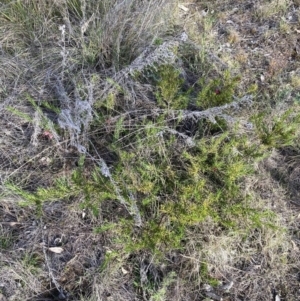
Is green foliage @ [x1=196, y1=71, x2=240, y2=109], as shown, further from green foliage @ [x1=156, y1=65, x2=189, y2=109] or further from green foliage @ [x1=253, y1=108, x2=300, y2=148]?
green foliage @ [x1=253, y1=108, x2=300, y2=148]

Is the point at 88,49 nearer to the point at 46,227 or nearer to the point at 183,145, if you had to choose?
the point at 183,145

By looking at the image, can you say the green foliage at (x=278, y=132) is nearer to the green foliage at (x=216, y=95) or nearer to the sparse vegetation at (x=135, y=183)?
the sparse vegetation at (x=135, y=183)

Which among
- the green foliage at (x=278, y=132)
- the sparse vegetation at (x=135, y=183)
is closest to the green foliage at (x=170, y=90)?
the sparse vegetation at (x=135, y=183)

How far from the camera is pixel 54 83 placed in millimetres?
2209

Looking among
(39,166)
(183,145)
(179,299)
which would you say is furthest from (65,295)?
(183,145)

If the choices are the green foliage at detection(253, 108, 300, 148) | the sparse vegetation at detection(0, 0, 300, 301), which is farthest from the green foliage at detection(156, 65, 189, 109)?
the green foliage at detection(253, 108, 300, 148)

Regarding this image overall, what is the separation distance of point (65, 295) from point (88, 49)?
140cm

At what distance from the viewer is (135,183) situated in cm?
185

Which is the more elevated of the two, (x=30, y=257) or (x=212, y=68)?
(x=212, y=68)

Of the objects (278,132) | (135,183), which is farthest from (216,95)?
(135,183)

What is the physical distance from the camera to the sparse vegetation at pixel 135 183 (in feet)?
6.02

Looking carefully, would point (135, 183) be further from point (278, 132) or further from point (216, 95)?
point (278, 132)

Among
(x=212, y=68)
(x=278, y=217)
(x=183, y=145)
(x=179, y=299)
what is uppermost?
(x=212, y=68)

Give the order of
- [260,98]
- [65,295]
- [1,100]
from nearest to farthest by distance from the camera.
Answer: [65,295] → [1,100] → [260,98]
